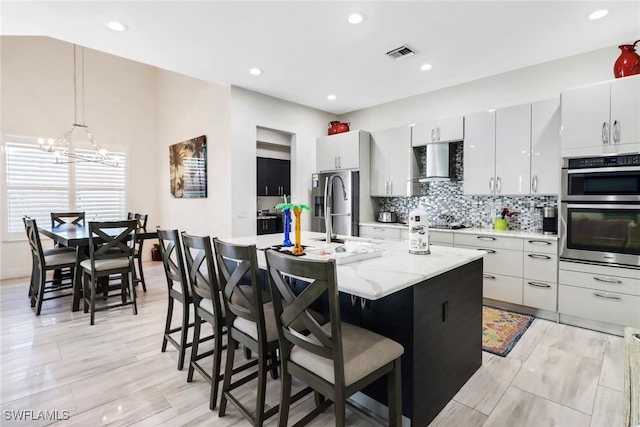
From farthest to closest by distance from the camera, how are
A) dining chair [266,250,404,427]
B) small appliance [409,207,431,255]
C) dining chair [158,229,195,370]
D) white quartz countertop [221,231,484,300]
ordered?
dining chair [158,229,195,370]
small appliance [409,207,431,255]
white quartz countertop [221,231,484,300]
dining chair [266,250,404,427]

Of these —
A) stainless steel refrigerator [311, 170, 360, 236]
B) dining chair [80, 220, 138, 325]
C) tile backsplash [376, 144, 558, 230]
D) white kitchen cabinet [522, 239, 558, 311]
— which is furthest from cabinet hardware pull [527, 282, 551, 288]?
dining chair [80, 220, 138, 325]

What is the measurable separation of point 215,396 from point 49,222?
5190 millimetres

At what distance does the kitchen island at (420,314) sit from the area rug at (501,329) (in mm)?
656

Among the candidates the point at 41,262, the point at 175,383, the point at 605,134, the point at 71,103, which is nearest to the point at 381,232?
the point at 605,134

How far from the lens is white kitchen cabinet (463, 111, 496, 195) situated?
375cm

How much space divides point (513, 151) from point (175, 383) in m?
4.04

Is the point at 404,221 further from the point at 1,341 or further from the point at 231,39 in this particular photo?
the point at 1,341

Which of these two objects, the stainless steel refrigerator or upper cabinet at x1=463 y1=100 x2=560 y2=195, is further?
the stainless steel refrigerator

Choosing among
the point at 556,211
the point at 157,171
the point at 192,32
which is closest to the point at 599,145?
the point at 556,211

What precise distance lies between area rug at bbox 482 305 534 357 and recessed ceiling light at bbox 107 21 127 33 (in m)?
4.27

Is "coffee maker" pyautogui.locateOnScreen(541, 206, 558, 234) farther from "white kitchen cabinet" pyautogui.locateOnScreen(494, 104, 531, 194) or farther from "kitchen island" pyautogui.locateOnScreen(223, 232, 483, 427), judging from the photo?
"kitchen island" pyautogui.locateOnScreen(223, 232, 483, 427)

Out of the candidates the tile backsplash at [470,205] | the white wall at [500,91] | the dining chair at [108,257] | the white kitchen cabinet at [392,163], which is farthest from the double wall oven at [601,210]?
the dining chair at [108,257]

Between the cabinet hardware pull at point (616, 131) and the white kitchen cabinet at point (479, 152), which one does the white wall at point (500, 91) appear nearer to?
the white kitchen cabinet at point (479, 152)

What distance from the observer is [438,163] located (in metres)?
4.16
